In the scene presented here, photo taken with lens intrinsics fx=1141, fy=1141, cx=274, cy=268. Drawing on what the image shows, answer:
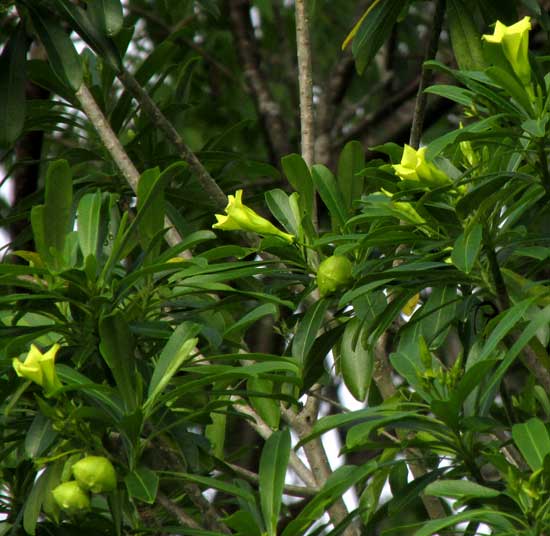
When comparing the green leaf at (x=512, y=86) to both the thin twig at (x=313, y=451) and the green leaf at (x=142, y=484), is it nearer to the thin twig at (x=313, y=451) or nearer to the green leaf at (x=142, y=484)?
the green leaf at (x=142, y=484)

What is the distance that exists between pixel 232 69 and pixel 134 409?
9.52 ft

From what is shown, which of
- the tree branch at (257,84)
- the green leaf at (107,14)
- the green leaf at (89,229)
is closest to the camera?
the green leaf at (89,229)

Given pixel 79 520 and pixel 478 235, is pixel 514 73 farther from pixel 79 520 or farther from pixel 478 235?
pixel 79 520

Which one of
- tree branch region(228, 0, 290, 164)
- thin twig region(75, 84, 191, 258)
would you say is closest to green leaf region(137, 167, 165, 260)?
thin twig region(75, 84, 191, 258)

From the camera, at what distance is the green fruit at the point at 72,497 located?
113 centimetres

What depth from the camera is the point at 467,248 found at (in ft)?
3.67

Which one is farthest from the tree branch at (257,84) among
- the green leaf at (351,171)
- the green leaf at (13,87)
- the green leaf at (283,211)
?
the green leaf at (283,211)

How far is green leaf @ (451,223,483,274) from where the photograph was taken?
110 cm

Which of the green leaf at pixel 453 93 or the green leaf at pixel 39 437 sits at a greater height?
the green leaf at pixel 453 93

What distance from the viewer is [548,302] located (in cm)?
127

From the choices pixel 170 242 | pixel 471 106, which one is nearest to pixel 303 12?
pixel 170 242

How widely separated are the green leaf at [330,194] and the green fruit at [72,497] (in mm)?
466

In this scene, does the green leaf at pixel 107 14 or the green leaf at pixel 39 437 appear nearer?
the green leaf at pixel 39 437

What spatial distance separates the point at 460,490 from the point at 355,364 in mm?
307
